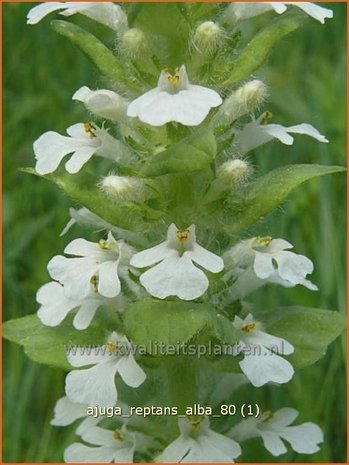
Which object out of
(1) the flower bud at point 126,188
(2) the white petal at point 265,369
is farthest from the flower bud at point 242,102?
(2) the white petal at point 265,369

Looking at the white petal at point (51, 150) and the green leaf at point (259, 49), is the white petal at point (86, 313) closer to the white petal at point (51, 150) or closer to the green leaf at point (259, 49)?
Answer: the white petal at point (51, 150)

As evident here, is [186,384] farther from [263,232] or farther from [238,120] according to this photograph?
[263,232]

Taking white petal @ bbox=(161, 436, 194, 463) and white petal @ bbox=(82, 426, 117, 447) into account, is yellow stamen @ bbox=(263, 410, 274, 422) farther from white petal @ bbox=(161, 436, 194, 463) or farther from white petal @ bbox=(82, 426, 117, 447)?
white petal @ bbox=(82, 426, 117, 447)

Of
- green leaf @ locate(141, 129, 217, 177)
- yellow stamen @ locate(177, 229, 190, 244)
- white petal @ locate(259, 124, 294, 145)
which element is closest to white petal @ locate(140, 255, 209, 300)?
yellow stamen @ locate(177, 229, 190, 244)

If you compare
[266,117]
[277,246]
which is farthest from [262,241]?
[266,117]

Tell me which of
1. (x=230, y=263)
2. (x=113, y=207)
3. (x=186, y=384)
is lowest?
(x=186, y=384)

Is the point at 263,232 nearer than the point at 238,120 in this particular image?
No

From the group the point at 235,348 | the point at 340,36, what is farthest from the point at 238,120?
the point at 340,36
